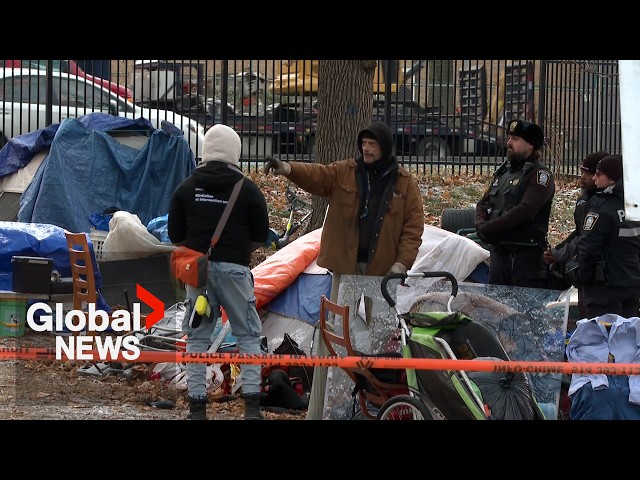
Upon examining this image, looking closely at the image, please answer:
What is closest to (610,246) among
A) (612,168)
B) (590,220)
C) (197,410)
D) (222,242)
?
(590,220)

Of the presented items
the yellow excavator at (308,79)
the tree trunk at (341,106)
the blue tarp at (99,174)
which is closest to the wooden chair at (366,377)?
the tree trunk at (341,106)

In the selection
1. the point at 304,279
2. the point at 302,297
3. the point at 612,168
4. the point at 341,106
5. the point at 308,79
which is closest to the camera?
the point at 612,168

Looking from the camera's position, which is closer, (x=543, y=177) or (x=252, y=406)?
(x=252, y=406)

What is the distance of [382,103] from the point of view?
53.8 feet

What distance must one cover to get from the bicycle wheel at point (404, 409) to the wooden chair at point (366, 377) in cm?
19

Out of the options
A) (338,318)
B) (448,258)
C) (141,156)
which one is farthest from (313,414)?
(141,156)

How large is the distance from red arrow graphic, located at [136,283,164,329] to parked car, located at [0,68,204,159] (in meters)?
4.97

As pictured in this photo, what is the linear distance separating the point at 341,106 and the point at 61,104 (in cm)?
584

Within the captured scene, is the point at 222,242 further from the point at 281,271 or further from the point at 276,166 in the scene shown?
the point at 281,271

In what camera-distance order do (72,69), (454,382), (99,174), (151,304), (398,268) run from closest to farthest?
(454,382), (398,268), (151,304), (99,174), (72,69)

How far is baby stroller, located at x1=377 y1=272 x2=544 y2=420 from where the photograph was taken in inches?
245

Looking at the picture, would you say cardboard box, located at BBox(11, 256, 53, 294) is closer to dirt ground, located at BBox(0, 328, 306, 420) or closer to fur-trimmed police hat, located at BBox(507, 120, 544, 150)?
dirt ground, located at BBox(0, 328, 306, 420)

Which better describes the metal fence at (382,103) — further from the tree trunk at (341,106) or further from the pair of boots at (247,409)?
the pair of boots at (247,409)

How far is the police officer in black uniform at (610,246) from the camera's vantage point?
7.86 meters
